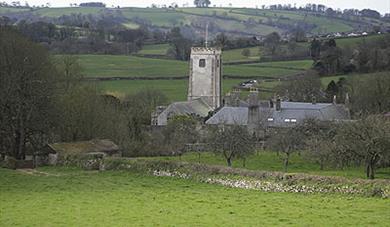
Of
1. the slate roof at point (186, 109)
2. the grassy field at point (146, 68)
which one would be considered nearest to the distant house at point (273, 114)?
the slate roof at point (186, 109)

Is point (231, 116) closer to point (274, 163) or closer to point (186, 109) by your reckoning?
point (186, 109)

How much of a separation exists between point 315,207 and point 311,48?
3576 inches

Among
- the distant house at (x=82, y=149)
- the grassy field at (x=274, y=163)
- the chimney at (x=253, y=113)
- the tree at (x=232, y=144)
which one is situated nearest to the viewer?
the grassy field at (x=274, y=163)

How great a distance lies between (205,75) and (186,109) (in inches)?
289

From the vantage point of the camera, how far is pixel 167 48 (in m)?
133

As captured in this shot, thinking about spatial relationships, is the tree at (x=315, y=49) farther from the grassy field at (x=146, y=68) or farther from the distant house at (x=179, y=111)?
the distant house at (x=179, y=111)

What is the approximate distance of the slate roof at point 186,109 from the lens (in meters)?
73.5

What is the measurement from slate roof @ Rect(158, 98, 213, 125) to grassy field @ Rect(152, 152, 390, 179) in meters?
18.0

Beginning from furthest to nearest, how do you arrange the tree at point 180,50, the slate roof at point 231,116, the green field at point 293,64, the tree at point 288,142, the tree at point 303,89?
1. the tree at point 180,50
2. the green field at point 293,64
3. the tree at point 303,89
4. the slate roof at point 231,116
5. the tree at point 288,142

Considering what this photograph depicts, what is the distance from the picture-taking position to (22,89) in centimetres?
4447

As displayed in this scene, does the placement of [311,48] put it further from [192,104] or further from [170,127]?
[170,127]

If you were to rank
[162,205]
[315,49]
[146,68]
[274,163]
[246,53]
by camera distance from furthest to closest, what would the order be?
1. [246,53]
2. [315,49]
3. [146,68]
4. [274,163]
5. [162,205]

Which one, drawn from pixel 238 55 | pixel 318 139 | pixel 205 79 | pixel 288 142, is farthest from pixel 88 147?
pixel 238 55

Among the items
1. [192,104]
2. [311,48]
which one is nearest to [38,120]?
[192,104]
